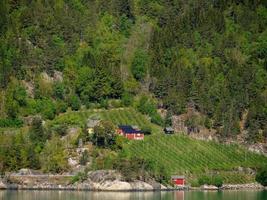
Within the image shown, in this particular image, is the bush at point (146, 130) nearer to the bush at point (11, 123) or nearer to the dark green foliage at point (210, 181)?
the dark green foliage at point (210, 181)

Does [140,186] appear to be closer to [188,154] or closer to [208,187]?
[208,187]

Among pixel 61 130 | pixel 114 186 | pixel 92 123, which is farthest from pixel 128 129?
pixel 114 186

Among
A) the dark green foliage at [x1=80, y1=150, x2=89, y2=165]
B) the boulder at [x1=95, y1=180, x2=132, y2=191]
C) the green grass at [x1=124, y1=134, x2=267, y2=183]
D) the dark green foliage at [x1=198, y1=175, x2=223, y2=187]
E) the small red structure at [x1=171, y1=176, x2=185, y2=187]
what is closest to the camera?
the boulder at [x1=95, y1=180, x2=132, y2=191]

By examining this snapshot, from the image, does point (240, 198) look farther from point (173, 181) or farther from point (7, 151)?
point (7, 151)

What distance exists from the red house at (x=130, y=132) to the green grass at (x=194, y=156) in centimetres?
142

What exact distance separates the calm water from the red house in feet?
83.9

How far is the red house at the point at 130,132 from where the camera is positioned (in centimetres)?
18975

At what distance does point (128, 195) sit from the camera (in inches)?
6093

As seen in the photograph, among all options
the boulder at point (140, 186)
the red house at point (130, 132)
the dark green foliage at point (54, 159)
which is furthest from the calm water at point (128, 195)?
the red house at point (130, 132)

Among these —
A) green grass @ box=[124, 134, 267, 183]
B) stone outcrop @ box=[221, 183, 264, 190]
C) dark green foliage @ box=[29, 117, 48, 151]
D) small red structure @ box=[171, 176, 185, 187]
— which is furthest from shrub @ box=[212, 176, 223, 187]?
dark green foliage @ box=[29, 117, 48, 151]

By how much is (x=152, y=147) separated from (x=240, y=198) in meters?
38.9

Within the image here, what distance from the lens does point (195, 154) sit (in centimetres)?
18775

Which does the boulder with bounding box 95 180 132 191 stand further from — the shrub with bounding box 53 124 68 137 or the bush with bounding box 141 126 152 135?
the bush with bounding box 141 126 152 135

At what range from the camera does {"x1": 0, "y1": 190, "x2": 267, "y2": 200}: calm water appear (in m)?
145
